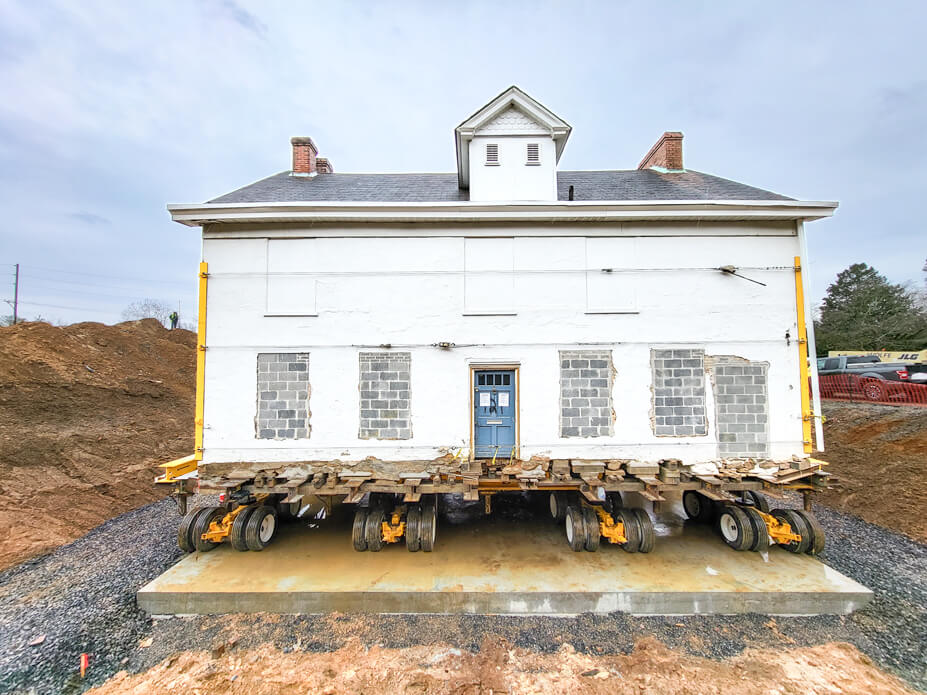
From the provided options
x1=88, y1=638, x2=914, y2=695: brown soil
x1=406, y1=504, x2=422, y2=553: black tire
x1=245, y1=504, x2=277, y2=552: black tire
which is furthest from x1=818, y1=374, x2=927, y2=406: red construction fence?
x1=245, y1=504, x2=277, y2=552: black tire

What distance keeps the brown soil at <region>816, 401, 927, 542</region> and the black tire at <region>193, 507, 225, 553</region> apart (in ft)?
42.0

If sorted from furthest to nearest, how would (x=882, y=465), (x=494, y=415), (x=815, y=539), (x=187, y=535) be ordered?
1. (x=882, y=465)
2. (x=494, y=415)
3. (x=187, y=535)
4. (x=815, y=539)

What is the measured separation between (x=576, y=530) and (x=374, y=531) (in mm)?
4132

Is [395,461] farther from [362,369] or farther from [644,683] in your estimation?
[644,683]

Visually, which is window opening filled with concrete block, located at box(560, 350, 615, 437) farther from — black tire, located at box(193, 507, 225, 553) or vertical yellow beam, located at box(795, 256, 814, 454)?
black tire, located at box(193, 507, 225, 553)

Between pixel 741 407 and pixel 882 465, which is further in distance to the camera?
pixel 882 465

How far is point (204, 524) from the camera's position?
24.1 feet

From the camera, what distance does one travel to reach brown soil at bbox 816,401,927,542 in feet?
A: 29.5

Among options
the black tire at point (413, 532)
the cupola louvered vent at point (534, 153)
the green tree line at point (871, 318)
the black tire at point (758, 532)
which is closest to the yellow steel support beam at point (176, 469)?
the black tire at point (413, 532)

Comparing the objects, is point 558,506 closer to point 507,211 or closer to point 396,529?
point 396,529

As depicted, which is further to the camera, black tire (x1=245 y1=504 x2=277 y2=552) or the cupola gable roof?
the cupola gable roof

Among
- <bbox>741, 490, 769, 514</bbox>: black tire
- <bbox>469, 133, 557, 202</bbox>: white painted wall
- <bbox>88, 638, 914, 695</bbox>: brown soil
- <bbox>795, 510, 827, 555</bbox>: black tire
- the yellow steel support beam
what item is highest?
<bbox>469, 133, 557, 202</bbox>: white painted wall

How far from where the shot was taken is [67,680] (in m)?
4.80

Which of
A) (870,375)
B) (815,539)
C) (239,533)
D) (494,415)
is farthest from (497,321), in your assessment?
(870,375)
